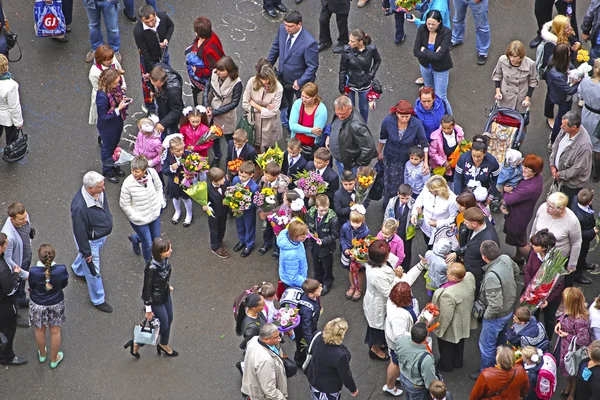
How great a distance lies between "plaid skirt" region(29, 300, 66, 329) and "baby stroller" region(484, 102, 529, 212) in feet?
19.9

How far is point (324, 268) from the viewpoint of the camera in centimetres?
1291

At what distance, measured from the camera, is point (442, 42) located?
14.7m

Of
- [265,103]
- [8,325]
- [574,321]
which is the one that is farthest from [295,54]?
[574,321]

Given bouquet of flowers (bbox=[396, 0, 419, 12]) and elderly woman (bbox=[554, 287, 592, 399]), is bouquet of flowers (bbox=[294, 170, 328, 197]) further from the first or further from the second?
bouquet of flowers (bbox=[396, 0, 419, 12])

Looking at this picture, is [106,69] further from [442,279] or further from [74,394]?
[442,279]

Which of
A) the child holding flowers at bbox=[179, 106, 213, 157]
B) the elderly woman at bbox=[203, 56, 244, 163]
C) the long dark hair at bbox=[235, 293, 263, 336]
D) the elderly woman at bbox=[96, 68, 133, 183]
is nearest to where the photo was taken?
the long dark hair at bbox=[235, 293, 263, 336]

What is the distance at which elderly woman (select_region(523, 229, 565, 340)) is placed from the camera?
37.7 ft

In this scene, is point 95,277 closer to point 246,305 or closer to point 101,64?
point 246,305

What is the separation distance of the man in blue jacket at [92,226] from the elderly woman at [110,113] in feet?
5.82

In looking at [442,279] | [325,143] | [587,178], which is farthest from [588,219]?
[325,143]

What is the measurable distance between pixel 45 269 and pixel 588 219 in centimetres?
666

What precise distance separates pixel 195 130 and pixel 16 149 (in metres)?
→ 2.81

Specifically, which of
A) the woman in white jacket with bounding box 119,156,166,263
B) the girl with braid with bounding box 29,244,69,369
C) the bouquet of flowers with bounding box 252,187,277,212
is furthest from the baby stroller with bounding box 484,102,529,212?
the girl with braid with bounding box 29,244,69,369

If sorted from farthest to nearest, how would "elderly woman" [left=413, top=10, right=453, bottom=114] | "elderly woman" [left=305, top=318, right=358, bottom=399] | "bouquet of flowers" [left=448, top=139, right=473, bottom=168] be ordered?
"elderly woman" [left=413, top=10, right=453, bottom=114] → "bouquet of flowers" [left=448, top=139, right=473, bottom=168] → "elderly woman" [left=305, top=318, right=358, bottom=399]
